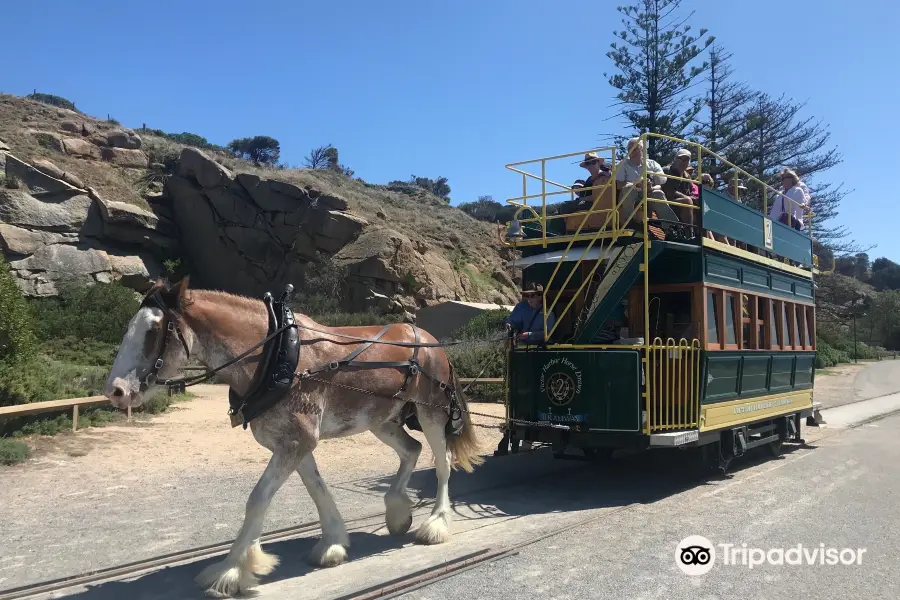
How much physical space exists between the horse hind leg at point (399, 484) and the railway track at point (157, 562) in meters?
0.52

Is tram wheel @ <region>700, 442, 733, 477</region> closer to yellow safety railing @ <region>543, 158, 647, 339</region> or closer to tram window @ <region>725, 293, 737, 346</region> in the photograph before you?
tram window @ <region>725, 293, 737, 346</region>

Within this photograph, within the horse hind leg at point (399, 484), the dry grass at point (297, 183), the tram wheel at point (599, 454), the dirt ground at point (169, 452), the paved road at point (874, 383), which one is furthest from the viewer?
the dry grass at point (297, 183)

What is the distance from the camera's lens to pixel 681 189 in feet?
28.3

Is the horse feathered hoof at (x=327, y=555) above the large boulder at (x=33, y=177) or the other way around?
the other way around

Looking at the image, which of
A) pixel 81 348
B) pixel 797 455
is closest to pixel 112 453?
pixel 797 455

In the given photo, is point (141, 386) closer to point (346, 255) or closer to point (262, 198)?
point (346, 255)

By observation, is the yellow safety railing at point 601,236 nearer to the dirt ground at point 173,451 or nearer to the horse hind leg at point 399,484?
the dirt ground at point 173,451

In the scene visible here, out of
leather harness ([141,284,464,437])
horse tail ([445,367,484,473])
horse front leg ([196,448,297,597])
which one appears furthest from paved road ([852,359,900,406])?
horse front leg ([196,448,297,597])

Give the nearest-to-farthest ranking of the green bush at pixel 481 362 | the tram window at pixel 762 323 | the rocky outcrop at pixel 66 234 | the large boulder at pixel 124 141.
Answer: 1. the tram window at pixel 762 323
2. the green bush at pixel 481 362
3. the rocky outcrop at pixel 66 234
4. the large boulder at pixel 124 141

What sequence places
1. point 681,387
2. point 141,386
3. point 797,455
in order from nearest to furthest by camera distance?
point 141,386 < point 681,387 < point 797,455

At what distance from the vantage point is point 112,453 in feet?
31.1

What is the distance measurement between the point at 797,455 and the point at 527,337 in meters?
5.43

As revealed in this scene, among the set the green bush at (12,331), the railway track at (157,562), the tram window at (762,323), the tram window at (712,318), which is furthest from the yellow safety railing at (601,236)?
the green bush at (12,331)

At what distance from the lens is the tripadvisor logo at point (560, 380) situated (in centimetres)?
725
